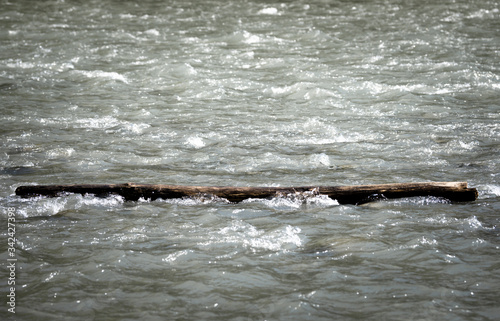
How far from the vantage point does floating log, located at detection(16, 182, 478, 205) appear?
5.97 m

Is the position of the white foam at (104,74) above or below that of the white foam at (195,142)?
below

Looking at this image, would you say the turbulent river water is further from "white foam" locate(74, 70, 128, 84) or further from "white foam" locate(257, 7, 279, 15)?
"white foam" locate(257, 7, 279, 15)

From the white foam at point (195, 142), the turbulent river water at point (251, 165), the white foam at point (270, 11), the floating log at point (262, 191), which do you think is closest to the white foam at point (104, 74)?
the turbulent river water at point (251, 165)

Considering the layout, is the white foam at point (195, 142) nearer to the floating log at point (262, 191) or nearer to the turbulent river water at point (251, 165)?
the turbulent river water at point (251, 165)

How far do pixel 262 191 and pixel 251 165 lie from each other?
4.46 feet

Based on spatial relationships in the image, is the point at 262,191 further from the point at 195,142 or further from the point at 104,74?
the point at 104,74

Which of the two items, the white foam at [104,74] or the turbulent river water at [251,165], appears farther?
the white foam at [104,74]

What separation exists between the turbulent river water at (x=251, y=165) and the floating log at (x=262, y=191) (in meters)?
0.09

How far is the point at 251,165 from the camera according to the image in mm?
7398

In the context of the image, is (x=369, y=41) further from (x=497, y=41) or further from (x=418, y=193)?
(x=418, y=193)

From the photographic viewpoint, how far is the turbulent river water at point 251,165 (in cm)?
450

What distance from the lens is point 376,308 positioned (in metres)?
4.25

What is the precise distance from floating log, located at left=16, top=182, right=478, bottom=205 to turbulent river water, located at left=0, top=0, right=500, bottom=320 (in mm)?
92

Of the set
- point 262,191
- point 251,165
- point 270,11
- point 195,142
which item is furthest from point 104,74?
point 270,11
